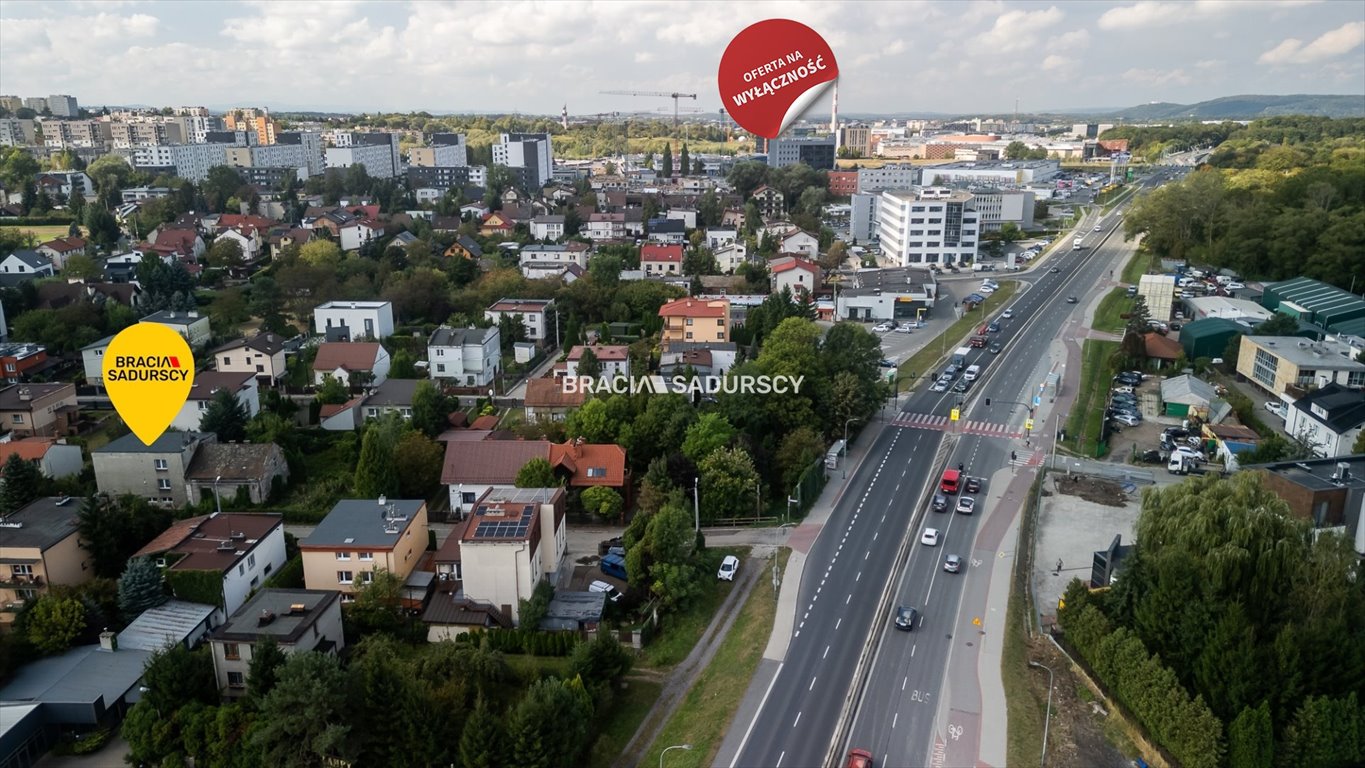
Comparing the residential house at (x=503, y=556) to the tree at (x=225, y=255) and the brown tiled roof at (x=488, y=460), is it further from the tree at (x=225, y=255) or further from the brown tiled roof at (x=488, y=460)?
the tree at (x=225, y=255)

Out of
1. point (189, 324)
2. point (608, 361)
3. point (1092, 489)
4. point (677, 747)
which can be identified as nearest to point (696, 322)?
point (608, 361)

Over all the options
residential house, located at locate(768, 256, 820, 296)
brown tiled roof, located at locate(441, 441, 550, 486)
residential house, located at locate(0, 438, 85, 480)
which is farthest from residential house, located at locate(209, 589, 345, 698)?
residential house, located at locate(768, 256, 820, 296)

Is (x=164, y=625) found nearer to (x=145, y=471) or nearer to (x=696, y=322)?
(x=145, y=471)

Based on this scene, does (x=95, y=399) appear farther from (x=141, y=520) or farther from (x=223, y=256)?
(x=223, y=256)

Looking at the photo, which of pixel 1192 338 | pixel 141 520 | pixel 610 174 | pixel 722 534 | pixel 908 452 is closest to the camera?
pixel 141 520

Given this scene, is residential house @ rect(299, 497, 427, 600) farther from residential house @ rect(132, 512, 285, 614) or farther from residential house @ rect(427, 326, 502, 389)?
residential house @ rect(427, 326, 502, 389)

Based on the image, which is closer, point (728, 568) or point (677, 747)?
point (677, 747)

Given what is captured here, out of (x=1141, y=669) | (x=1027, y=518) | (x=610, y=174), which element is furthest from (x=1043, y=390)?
(x=610, y=174)
